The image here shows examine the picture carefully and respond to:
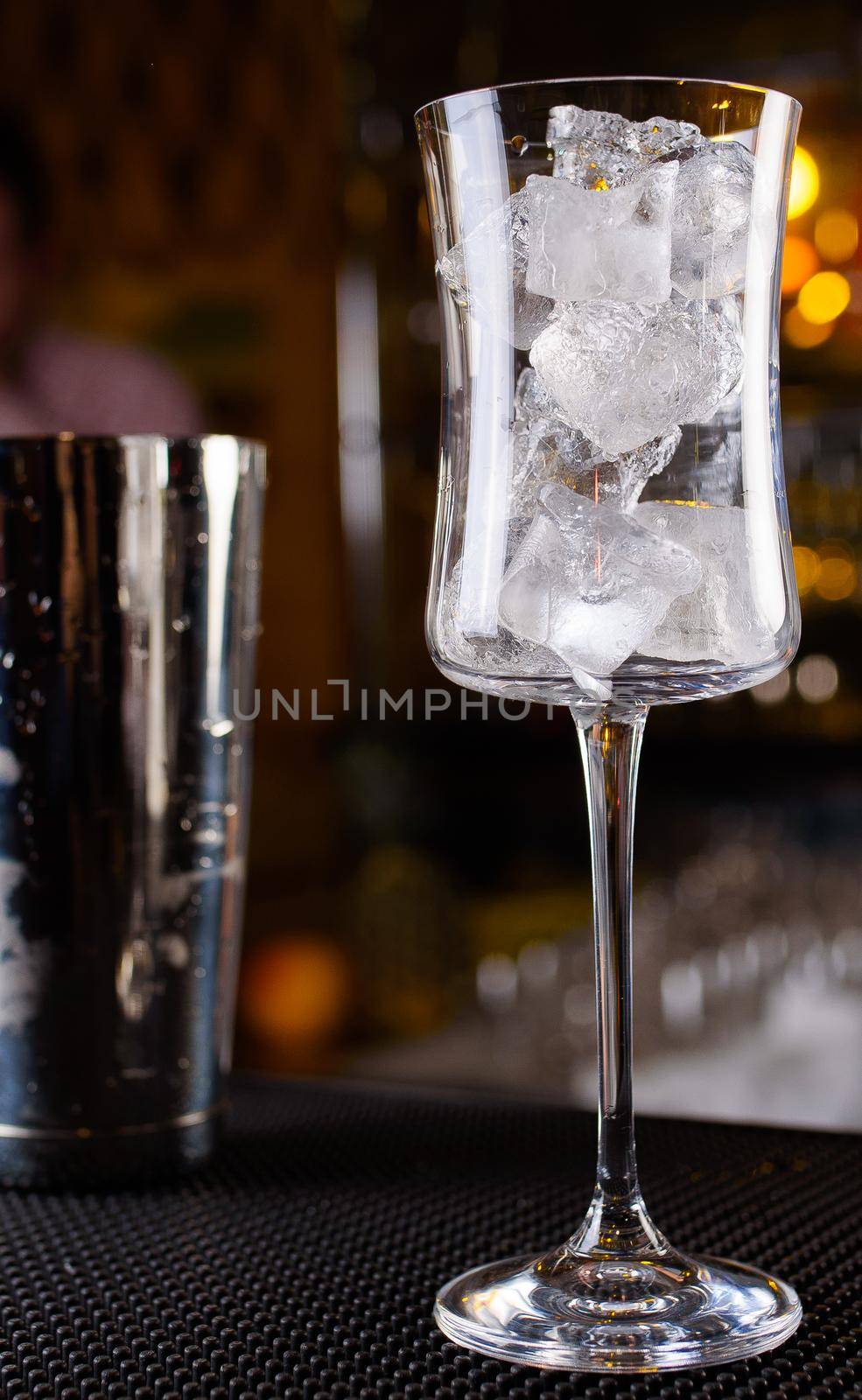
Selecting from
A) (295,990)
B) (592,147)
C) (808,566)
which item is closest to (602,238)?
(592,147)

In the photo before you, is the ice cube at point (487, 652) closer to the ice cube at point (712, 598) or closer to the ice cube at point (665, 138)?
the ice cube at point (712, 598)

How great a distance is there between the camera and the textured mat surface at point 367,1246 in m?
0.53

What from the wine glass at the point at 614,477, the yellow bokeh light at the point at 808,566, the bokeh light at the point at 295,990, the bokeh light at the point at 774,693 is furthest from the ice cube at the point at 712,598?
the bokeh light at the point at 295,990

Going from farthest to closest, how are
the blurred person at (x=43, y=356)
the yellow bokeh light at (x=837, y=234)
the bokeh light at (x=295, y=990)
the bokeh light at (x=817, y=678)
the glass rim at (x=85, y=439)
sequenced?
the blurred person at (x=43, y=356)
the bokeh light at (x=295, y=990)
the bokeh light at (x=817, y=678)
the yellow bokeh light at (x=837, y=234)
the glass rim at (x=85, y=439)

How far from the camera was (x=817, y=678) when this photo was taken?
2627mm

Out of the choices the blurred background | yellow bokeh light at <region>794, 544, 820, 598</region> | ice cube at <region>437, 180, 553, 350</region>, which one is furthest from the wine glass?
yellow bokeh light at <region>794, 544, 820, 598</region>

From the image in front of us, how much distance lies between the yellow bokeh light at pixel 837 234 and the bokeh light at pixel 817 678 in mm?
650

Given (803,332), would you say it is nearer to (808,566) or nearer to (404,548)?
(808,566)

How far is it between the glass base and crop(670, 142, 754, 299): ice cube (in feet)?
1.21

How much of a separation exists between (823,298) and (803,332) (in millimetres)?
61

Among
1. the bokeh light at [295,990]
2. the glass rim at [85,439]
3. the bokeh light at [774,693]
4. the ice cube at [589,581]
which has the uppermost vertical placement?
the glass rim at [85,439]

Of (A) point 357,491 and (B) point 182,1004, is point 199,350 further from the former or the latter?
(B) point 182,1004

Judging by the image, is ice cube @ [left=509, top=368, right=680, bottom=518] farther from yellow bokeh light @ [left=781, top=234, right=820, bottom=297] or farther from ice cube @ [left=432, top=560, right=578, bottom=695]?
yellow bokeh light @ [left=781, top=234, right=820, bottom=297]

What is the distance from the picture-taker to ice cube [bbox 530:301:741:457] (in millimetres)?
555
